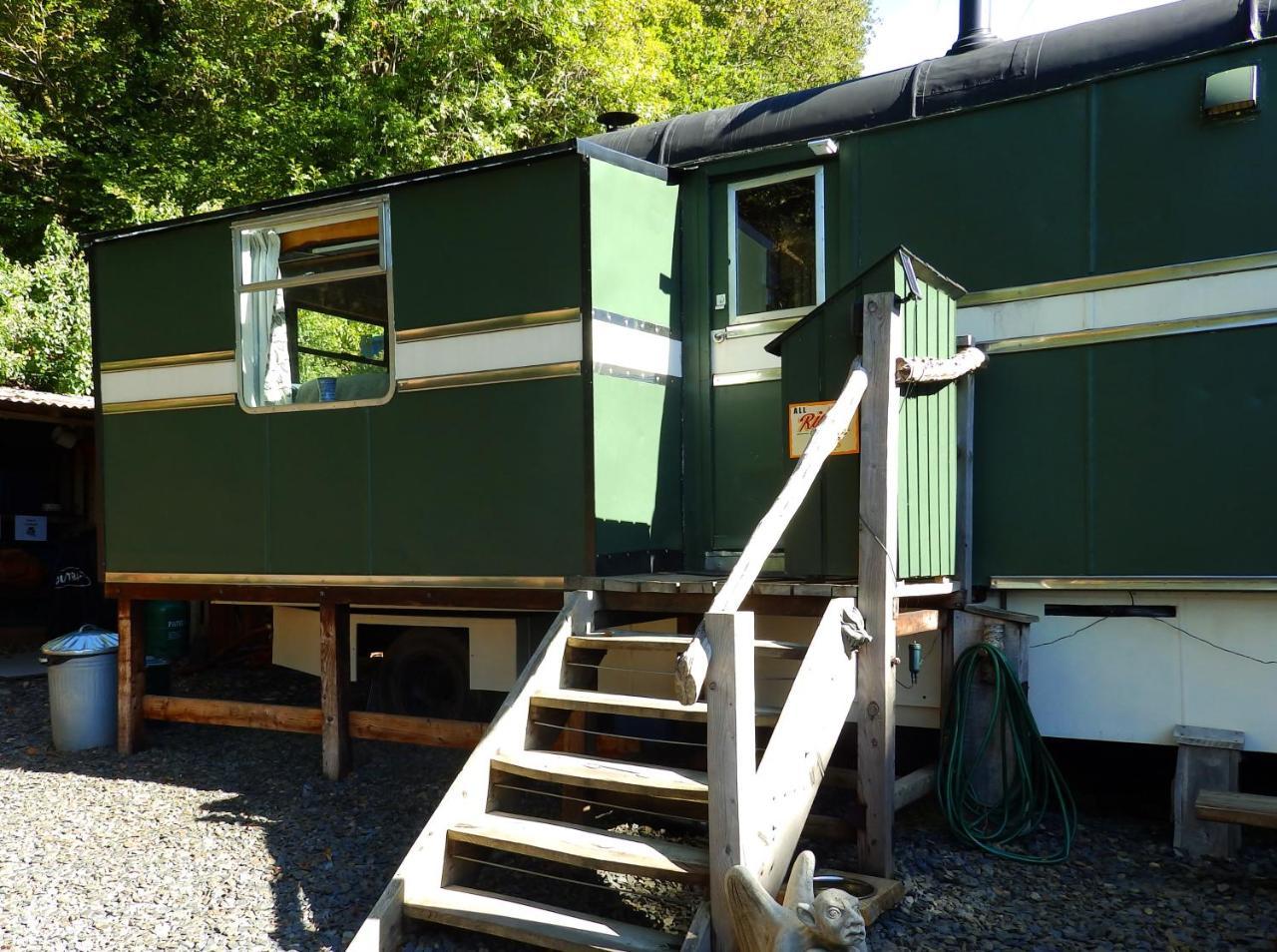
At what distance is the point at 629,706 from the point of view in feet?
12.5

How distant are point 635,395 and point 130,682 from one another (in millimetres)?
3836

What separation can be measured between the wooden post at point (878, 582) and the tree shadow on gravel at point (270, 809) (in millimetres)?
2007

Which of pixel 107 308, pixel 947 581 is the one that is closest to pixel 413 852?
pixel 947 581

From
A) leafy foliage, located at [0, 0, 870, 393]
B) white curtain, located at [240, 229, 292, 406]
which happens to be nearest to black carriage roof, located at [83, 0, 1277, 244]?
white curtain, located at [240, 229, 292, 406]

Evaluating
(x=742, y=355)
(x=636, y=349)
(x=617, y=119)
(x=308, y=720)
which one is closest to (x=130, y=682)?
(x=308, y=720)

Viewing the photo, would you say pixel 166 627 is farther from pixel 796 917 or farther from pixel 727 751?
pixel 796 917

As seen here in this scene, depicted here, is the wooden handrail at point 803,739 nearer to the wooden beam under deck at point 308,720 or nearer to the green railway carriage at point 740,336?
the green railway carriage at point 740,336

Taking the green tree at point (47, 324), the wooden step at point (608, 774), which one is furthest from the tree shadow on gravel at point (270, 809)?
the green tree at point (47, 324)

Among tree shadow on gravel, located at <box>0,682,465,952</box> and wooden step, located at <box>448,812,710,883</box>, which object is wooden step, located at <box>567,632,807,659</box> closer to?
wooden step, located at <box>448,812,710,883</box>

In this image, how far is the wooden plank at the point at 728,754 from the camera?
10.3 feet

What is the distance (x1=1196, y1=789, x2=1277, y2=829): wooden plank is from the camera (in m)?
3.77

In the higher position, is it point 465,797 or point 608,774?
point 608,774

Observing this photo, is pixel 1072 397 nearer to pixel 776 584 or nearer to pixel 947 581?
pixel 947 581

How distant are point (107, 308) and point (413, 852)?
4.65m
